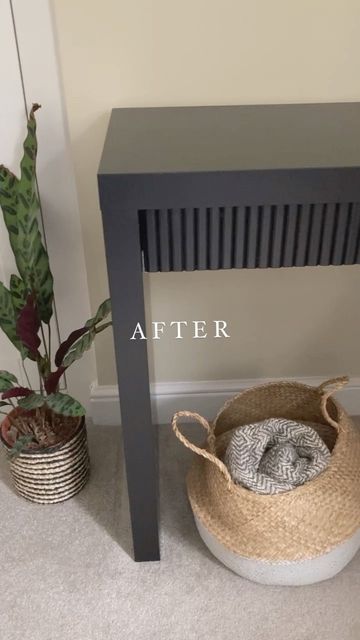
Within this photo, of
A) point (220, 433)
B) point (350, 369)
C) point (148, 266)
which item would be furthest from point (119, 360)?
point (350, 369)

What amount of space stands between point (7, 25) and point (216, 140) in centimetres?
48

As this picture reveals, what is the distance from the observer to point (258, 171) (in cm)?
96

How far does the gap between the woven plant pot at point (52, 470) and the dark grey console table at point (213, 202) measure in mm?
255

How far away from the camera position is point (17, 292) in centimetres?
135

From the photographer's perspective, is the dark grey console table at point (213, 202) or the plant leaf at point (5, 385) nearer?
the dark grey console table at point (213, 202)

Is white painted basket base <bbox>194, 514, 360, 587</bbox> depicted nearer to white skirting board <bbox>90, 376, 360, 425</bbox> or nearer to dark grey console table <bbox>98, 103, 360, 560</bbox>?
dark grey console table <bbox>98, 103, 360, 560</bbox>

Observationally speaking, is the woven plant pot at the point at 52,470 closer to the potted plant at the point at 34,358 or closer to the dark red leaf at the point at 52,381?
the potted plant at the point at 34,358

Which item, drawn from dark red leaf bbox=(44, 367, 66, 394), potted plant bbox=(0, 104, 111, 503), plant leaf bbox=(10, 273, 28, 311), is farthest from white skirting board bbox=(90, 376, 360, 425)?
plant leaf bbox=(10, 273, 28, 311)

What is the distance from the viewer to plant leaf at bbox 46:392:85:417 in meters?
1.29

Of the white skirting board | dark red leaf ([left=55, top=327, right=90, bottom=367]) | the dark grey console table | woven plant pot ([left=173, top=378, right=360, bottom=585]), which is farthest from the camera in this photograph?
the white skirting board

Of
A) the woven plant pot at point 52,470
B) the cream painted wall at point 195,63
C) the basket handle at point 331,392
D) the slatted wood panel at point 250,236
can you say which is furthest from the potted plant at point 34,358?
the basket handle at point 331,392

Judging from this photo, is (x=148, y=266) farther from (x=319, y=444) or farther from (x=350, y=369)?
(x=350, y=369)

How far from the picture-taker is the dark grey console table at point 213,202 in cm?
97

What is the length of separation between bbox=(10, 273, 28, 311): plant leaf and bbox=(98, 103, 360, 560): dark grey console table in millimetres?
339
